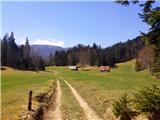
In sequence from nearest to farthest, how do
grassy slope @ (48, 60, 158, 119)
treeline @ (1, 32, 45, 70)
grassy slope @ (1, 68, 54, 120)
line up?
grassy slope @ (1, 68, 54, 120) < grassy slope @ (48, 60, 158, 119) < treeline @ (1, 32, 45, 70)

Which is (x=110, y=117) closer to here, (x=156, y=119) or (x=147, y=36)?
(x=156, y=119)

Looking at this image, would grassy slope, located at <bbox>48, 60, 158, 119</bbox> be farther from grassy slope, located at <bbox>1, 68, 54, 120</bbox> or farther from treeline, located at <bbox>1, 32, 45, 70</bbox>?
treeline, located at <bbox>1, 32, 45, 70</bbox>

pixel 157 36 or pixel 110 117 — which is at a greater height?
pixel 157 36

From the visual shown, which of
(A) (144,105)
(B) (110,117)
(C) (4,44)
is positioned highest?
(C) (4,44)

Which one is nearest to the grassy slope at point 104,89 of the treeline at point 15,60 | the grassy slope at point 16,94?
the grassy slope at point 16,94

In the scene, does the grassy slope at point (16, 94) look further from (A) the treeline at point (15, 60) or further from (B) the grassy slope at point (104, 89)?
(A) the treeline at point (15, 60)

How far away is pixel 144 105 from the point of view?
2044 centimetres

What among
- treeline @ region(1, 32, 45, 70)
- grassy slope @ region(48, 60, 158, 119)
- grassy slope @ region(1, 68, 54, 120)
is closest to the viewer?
grassy slope @ region(1, 68, 54, 120)

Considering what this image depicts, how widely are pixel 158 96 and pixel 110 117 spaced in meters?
7.65

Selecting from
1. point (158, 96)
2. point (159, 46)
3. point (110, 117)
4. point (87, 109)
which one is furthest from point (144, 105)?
point (87, 109)

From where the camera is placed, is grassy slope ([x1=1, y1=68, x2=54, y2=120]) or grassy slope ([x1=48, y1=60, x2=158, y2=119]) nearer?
grassy slope ([x1=1, y1=68, x2=54, y2=120])

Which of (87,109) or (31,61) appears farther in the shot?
(31,61)

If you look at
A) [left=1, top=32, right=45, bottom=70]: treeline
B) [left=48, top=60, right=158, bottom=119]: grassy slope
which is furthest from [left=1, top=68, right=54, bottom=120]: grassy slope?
[left=1, top=32, right=45, bottom=70]: treeline

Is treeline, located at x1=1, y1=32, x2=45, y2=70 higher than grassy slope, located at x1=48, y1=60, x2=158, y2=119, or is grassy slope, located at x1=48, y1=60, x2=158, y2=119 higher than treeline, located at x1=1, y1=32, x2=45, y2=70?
treeline, located at x1=1, y1=32, x2=45, y2=70
